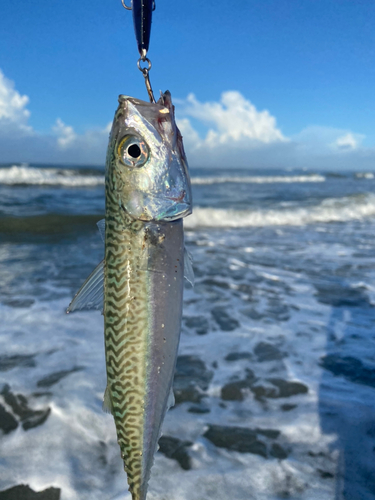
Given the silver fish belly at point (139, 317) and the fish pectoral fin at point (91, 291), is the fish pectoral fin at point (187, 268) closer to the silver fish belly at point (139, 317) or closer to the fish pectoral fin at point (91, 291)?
the silver fish belly at point (139, 317)

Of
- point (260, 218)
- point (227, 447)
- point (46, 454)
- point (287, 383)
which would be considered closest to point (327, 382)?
point (287, 383)

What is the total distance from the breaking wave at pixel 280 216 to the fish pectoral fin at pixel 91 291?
12.0 metres

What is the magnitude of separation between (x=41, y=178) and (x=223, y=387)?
24.2 m

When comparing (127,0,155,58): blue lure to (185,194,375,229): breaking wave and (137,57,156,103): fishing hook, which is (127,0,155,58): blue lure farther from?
(185,194,375,229): breaking wave

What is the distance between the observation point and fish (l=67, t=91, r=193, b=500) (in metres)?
1.51

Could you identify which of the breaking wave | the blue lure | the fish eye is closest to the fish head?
the fish eye

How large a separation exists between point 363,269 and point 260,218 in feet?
26.0

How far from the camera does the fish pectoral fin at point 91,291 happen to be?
5.29 ft

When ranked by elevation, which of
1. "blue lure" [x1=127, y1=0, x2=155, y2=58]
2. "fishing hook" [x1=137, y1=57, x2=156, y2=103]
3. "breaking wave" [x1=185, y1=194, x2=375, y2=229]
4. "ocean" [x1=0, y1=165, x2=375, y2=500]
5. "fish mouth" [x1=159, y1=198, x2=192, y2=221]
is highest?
"blue lure" [x1=127, y1=0, x2=155, y2=58]

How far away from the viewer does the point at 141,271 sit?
1.58 m

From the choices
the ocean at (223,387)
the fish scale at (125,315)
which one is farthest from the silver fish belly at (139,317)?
the ocean at (223,387)

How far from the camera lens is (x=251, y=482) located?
9.46 feet

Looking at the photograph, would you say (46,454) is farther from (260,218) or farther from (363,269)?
(260,218)

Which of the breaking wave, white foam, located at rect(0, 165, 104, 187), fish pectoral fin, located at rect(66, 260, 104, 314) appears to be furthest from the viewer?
white foam, located at rect(0, 165, 104, 187)
